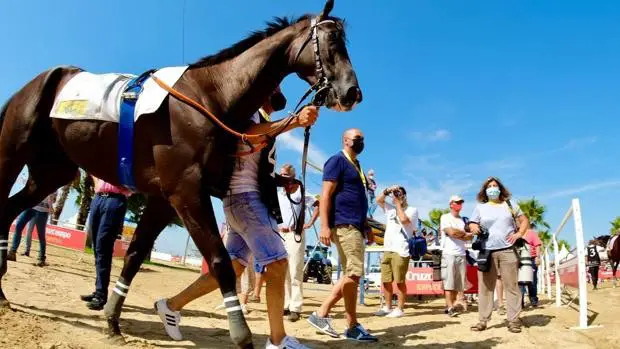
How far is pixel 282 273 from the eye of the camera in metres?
3.82

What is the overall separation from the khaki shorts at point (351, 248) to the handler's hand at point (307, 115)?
206 cm

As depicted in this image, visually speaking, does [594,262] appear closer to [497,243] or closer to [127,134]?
[497,243]

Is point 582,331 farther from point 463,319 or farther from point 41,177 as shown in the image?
point 41,177

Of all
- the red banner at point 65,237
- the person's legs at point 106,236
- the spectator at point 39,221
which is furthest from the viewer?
the red banner at point 65,237

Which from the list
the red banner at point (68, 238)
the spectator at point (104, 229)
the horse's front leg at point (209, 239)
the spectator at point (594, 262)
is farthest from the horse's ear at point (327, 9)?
the red banner at point (68, 238)

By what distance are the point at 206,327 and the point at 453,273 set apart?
4580 mm

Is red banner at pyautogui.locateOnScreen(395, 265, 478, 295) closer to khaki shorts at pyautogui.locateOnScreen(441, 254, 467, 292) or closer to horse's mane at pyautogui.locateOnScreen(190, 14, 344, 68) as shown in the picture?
khaki shorts at pyautogui.locateOnScreen(441, 254, 467, 292)

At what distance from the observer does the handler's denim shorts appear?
3762 mm

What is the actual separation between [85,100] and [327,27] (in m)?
2.00

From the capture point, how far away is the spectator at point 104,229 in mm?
5340

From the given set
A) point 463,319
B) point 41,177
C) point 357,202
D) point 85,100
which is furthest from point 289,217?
point 85,100

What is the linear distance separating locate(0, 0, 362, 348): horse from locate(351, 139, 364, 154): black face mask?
7.61ft

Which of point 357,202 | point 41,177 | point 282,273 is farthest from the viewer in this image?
point 357,202

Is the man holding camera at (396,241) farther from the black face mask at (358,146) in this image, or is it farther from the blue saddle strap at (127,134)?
the blue saddle strap at (127,134)
